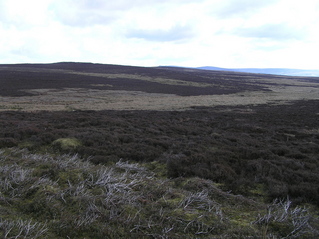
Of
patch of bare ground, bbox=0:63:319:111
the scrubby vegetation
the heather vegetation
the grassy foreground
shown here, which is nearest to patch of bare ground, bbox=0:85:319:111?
patch of bare ground, bbox=0:63:319:111

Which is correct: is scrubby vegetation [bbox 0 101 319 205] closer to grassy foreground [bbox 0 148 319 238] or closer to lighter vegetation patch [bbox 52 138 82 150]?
lighter vegetation patch [bbox 52 138 82 150]

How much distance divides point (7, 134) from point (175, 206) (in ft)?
32.5

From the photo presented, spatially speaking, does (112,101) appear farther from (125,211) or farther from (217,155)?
(125,211)

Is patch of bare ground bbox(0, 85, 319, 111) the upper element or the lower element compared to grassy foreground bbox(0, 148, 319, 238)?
lower

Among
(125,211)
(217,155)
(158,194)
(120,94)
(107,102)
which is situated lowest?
(107,102)

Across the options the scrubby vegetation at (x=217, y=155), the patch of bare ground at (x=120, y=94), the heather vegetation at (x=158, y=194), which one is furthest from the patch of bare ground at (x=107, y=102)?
the heather vegetation at (x=158, y=194)

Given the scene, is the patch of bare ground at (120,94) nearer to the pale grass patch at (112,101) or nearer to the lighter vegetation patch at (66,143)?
the pale grass patch at (112,101)

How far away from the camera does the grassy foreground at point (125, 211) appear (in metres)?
3.68

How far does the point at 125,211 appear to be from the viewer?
4.21m

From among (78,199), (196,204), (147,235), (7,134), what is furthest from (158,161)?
(7,134)

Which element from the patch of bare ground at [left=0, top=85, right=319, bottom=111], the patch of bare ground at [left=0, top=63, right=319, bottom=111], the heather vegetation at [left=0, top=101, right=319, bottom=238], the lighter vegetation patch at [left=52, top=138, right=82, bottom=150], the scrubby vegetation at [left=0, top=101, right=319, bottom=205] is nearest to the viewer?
the heather vegetation at [left=0, top=101, right=319, bottom=238]

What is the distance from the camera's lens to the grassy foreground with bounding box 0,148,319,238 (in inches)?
145

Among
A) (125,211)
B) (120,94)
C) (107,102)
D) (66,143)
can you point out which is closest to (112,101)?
(107,102)

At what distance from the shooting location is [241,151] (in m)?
9.89
